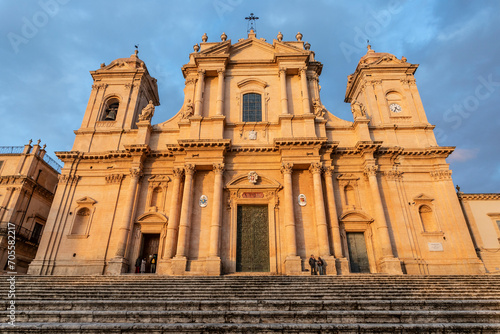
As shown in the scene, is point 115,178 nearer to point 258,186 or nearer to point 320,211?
point 258,186

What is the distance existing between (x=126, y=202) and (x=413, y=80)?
860 inches

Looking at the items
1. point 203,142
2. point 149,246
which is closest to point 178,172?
point 203,142

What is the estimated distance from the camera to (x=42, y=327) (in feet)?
19.3

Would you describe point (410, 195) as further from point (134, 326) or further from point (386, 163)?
point (134, 326)

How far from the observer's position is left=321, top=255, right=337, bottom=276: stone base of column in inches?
615

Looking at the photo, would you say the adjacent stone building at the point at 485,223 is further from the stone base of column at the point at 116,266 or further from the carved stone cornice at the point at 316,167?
the stone base of column at the point at 116,266

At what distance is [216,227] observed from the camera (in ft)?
55.8

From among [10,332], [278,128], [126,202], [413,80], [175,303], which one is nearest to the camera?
[10,332]

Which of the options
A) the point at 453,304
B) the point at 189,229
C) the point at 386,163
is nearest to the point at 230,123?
the point at 189,229

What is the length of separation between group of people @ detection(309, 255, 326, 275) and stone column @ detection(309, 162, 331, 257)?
2.30 ft

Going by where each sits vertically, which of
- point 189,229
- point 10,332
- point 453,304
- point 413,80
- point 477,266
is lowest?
point 10,332

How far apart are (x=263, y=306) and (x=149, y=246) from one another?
1278 centimetres

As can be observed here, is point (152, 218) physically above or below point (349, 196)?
below

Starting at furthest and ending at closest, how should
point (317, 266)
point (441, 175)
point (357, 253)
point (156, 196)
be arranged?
A: point (156, 196)
point (441, 175)
point (357, 253)
point (317, 266)
